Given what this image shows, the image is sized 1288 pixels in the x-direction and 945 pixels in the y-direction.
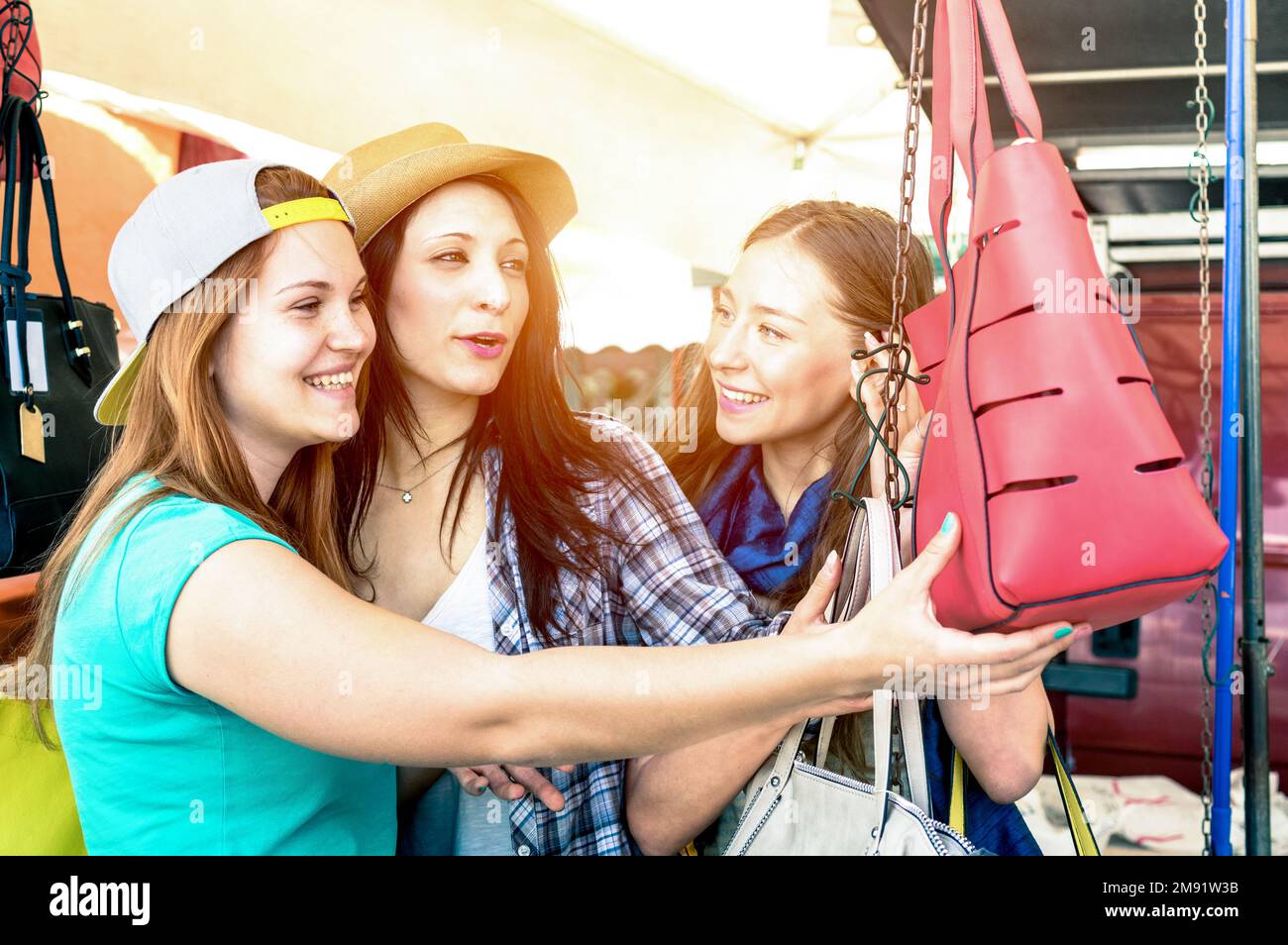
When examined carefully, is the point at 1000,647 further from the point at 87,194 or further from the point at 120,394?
the point at 87,194

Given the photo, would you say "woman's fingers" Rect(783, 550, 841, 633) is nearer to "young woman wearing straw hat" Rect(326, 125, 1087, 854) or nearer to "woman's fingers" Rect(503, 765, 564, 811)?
"young woman wearing straw hat" Rect(326, 125, 1087, 854)

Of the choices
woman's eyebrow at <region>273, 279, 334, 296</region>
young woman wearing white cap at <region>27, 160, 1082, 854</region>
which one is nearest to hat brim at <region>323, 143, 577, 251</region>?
young woman wearing white cap at <region>27, 160, 1082, 854</region>

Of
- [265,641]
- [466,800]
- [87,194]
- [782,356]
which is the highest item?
[87,194]

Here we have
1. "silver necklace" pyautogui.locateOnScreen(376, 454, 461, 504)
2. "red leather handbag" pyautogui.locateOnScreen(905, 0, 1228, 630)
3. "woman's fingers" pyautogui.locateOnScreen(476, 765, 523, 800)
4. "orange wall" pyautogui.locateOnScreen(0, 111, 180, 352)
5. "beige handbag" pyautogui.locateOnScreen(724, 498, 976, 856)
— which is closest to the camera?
"red leather handbag" pyautogui.locateOnScreen(905, 0, 1228, 630)

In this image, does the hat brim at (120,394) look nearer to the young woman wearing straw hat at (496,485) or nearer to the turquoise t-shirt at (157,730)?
the turquoise t-shirt at (157,730)

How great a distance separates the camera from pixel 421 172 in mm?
1662

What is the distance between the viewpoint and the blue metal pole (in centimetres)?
163

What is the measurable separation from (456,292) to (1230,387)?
1207mm

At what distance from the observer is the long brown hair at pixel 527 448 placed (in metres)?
1.70

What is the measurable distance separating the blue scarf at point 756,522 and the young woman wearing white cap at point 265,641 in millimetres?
524

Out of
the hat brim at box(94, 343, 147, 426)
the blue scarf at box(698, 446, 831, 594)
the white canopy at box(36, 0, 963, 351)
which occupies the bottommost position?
the blue scarf at box(698, 446, 831, 594)

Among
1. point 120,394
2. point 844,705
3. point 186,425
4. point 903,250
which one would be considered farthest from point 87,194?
point 844,705

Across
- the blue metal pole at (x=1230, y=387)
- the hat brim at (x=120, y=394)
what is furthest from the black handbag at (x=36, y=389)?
the blue metal pole at (x=1230, y=387)

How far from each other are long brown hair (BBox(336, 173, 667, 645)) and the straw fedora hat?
0.11ft
